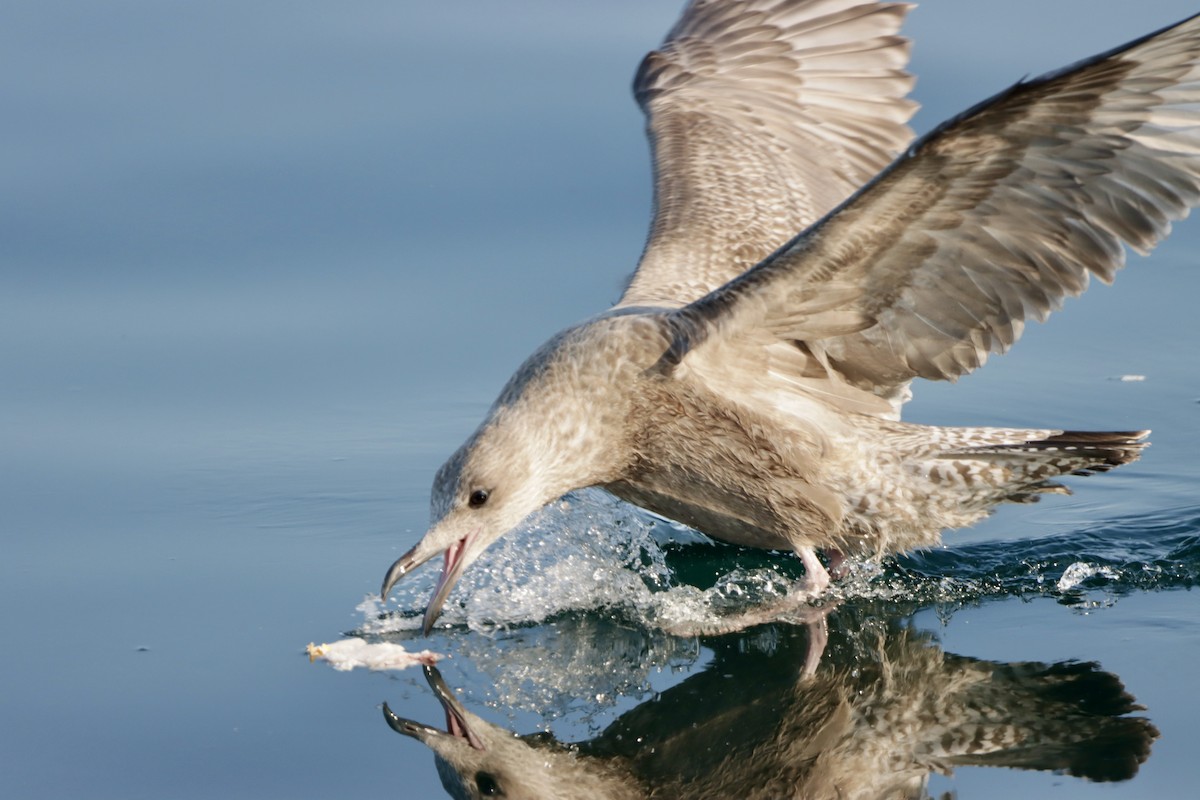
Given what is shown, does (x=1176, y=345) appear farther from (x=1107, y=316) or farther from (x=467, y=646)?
(x=467, y=646)

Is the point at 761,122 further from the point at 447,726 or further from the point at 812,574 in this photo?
the point at 447,726

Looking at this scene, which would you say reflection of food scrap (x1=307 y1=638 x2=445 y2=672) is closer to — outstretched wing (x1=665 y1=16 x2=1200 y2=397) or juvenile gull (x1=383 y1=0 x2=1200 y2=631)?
juvenile gull (x1=383 y1=0 x2=1200 y2=631)

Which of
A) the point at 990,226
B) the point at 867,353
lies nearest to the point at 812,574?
the point at 867,353

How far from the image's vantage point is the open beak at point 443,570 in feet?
16.3

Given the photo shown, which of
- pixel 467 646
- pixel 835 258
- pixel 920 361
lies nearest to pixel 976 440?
pixel 920 361

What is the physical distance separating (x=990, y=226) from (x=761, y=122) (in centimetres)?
245

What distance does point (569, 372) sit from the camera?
5344 millimetres

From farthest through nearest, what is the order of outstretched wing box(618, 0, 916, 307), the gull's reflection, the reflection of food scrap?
1. outstretched wing box(618, 0, 916, 307)
2. the reflection of food scrap
3. the gull's reflection

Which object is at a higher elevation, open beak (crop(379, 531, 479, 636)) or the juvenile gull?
the juvenile gull

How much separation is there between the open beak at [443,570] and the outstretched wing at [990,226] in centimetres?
90

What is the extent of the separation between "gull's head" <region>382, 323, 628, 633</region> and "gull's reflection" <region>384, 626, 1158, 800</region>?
1.41ft

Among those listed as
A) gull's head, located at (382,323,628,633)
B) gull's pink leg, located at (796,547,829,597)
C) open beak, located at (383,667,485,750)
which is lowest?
gull's pink leg, located at (796,547,829,597)

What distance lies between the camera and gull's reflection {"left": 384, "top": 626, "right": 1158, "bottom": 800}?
4.20 metres

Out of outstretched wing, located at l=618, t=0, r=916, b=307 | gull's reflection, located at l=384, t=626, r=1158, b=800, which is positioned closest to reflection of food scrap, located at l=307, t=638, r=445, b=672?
gull's reflection, located at l=384, t=626, r=1158, b=800
